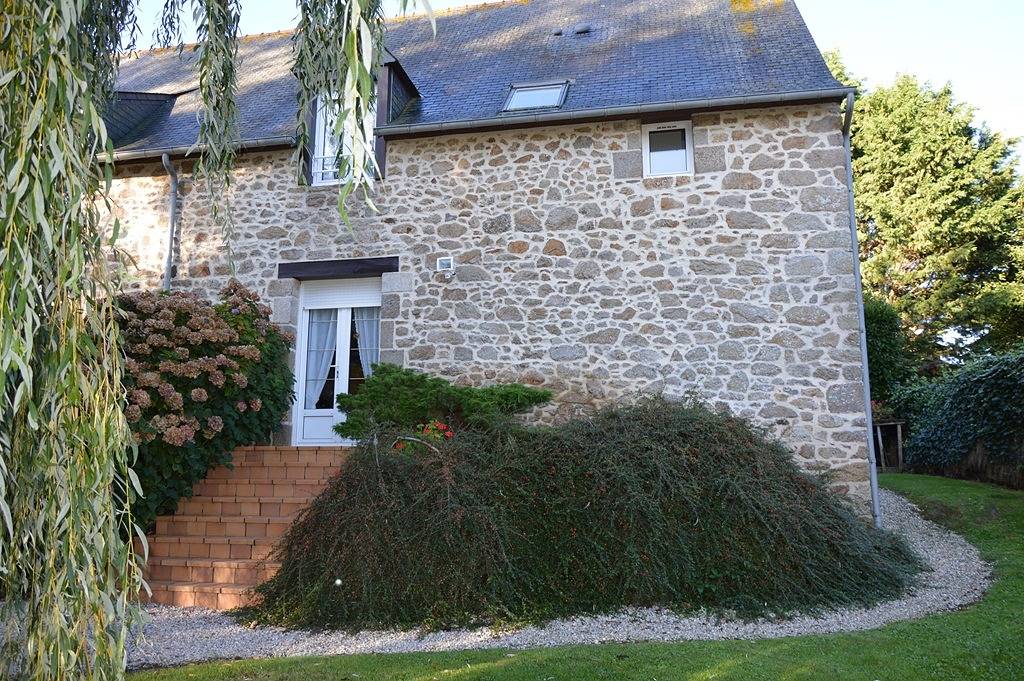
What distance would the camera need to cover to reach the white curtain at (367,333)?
25.9 ft

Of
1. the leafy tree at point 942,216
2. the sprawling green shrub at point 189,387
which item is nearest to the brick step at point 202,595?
the sprawling green shrub at point 189,387

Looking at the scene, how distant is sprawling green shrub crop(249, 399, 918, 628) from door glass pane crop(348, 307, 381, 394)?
285 cm

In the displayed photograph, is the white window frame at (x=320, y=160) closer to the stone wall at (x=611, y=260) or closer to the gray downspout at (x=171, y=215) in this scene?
the stone wall at (x=611, y=260)

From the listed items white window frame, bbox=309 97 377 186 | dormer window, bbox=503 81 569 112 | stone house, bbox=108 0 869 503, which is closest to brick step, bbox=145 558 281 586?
stone house, bbox=108 0 869 503

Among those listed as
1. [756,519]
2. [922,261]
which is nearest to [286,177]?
[756,519]

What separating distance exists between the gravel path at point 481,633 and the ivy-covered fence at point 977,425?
11.7 ft

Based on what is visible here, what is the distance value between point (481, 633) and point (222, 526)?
2580 millimetres

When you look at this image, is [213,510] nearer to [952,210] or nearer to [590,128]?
[590,128]

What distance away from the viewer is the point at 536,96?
8.02 meters

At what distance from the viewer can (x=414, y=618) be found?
4.46 m

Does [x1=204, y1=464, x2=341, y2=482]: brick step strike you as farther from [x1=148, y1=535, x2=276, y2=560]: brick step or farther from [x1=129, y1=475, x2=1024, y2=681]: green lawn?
[x1=129, y1=475, x2=1024, y2=681]: green lawn

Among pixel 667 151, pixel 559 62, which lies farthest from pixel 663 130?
pixel 559 62

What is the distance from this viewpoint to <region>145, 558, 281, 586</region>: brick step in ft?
16.7

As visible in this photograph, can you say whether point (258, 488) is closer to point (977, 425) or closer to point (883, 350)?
point (977, 425)
